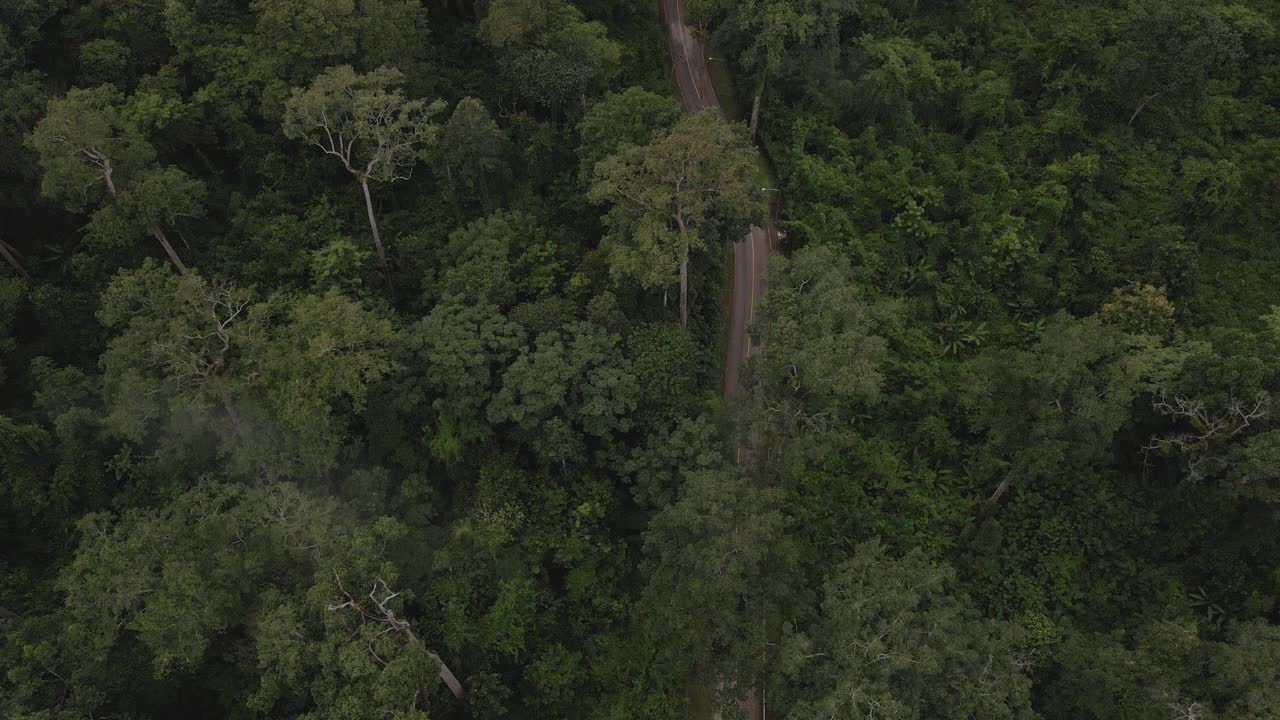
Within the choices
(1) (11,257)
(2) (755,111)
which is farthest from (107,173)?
(2) (755,111)

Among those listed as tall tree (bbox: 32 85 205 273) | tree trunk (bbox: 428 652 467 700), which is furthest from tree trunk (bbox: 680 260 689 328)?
tall tree (bbox: 32 85 205 273)

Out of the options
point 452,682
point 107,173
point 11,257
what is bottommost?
point 452,682

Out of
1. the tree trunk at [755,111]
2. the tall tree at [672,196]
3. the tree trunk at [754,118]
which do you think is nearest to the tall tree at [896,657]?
the tall tree at [672,196]

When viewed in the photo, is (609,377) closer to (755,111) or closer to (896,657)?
(896,657)

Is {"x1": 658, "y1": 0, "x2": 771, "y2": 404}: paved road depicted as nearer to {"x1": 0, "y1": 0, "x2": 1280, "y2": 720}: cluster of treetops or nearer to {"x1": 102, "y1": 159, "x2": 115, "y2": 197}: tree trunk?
{"x1": 0, "y1": 0, "x2": 1280, "y2": 720}: cluster of treetops

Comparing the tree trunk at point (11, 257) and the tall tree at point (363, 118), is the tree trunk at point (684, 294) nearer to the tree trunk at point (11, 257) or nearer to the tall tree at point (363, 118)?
the tall tree at point (363, 118)

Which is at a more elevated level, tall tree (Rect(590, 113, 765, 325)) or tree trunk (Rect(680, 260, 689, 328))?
tall tree (Rect(590, 113, 765, 325))
